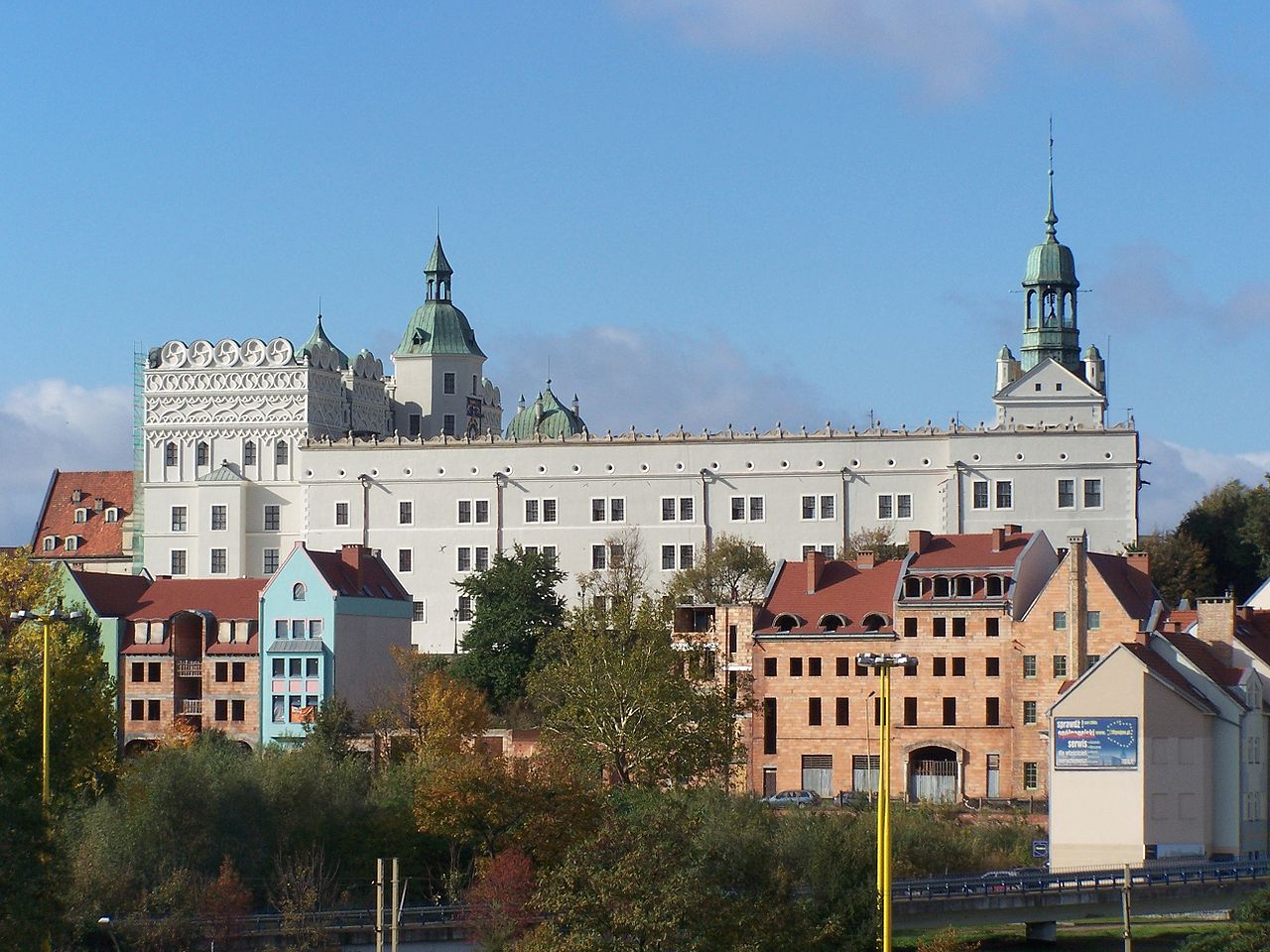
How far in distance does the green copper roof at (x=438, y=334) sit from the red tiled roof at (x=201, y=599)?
41143 mm

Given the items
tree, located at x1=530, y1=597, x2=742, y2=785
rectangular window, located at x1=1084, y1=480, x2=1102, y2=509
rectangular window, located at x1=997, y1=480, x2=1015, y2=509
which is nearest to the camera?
tree, located at x1=530, y1=597, x2=742, y2=785

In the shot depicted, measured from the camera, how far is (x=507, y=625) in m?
89.5

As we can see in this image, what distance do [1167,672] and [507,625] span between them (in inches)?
1113

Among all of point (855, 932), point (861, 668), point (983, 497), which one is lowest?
point (855, 932)

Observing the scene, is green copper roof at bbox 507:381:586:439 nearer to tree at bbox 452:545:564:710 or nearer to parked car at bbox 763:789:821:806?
tree at bbox 452:545:564:710

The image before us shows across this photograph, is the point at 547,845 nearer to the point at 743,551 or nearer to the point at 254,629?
the point at 254,629

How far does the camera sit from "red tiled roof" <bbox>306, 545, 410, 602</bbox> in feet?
281

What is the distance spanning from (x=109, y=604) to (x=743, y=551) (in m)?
28.0

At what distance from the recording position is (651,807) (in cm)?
5416

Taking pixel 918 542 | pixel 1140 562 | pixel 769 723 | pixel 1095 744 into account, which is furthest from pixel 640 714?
pixel 1140 562

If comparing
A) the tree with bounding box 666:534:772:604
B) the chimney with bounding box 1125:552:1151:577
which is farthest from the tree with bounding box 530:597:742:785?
the tree with bounding box 666:534:772:604

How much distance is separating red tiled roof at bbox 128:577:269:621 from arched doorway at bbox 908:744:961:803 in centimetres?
2267

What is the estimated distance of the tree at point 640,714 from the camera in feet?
233

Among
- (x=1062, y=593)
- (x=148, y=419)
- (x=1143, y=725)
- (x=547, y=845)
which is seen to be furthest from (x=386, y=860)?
(x=148, y=419)
